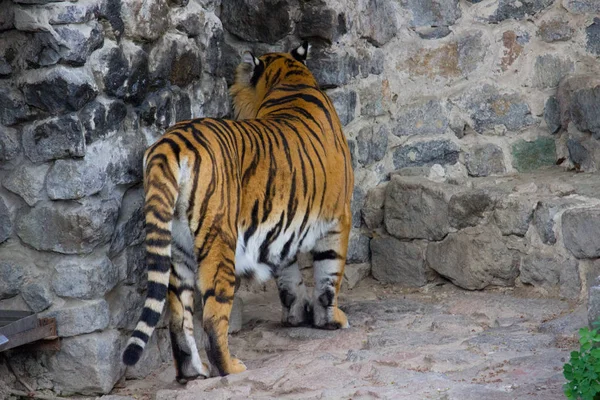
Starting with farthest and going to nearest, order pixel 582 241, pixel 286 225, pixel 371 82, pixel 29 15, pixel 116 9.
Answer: pixel 371 82 < pixel 582 241 < pixel 286 225 < pixel 116 9 < pixel 29 15

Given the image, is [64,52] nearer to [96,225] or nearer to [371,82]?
[96,225]

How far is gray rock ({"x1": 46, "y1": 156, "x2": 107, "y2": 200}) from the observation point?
468 centimetres

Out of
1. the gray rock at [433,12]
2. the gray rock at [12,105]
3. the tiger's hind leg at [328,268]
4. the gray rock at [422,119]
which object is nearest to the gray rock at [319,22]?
the gray rock at [433,12]

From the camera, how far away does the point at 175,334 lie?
495cm

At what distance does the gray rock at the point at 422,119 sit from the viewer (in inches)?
270

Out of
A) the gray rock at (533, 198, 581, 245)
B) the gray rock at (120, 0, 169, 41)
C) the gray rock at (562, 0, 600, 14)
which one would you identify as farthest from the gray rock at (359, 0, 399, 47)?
the gray rock at (120, 0, 169, 41)

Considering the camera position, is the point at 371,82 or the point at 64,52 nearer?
the point at 64,52

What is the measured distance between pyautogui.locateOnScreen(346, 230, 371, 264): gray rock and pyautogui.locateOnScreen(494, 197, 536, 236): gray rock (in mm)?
1036

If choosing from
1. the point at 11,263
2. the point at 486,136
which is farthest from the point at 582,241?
the point at 11,263

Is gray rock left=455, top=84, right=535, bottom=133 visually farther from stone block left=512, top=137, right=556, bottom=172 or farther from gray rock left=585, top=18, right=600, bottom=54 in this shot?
gray rock left=585, top=18, right=600, bottom=54

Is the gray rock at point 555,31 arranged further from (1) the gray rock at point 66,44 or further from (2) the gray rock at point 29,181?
(2) the gray rock at point 29,181

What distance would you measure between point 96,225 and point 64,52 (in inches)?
33.2

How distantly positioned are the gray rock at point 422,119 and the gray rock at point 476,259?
809 millimetres

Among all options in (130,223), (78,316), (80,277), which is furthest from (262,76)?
(78,316)
